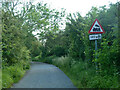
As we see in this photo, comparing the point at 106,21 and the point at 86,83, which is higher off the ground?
the point at 106,21

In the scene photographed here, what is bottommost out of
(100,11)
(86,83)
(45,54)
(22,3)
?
(45,54)

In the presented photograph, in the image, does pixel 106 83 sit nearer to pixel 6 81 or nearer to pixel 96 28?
pixel 96 28

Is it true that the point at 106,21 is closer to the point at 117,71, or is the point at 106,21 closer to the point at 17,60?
the point at 117,71

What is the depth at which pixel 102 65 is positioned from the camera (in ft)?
24.4

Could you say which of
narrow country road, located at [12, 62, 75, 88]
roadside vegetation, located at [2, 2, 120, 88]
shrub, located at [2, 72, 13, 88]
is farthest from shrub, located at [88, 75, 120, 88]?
shrub, located at [2, 72, 13, 88]

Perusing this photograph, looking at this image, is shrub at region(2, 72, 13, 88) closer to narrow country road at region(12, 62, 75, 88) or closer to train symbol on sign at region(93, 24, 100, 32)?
narrow country road at region(12, 62, 75, 88)

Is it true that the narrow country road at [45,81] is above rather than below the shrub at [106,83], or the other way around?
below

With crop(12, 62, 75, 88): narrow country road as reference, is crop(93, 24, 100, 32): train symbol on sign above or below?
above

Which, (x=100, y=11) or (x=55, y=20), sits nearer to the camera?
(x=100, y=11)

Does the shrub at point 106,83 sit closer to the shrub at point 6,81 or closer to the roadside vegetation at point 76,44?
the roadside vegetation at point 76,44

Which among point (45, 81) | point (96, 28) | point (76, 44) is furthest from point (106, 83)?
point (76, 44)

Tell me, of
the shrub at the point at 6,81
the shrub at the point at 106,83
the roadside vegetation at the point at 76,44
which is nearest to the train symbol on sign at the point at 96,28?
the roadside vegetation at the point at 76,44

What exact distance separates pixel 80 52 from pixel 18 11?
8276mm

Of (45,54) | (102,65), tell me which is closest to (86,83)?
(102,65)
